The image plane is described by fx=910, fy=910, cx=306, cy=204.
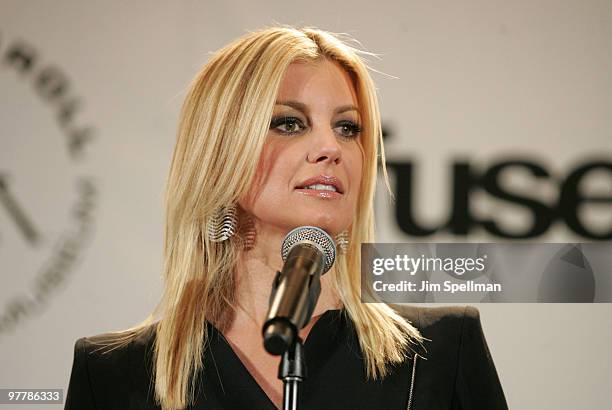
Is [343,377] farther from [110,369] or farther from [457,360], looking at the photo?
[110,369]

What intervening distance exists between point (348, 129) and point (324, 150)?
0.50ft

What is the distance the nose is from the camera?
157 centimetres

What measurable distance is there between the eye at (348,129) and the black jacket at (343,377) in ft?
1.10

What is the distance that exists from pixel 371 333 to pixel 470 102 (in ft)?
2.78

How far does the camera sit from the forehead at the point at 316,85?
1645mm

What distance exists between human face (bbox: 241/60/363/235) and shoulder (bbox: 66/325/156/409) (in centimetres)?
33

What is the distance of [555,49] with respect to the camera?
2283mm

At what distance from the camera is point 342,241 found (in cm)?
171

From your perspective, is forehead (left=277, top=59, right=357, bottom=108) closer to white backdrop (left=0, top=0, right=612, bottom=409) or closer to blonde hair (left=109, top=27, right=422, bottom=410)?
blonde hair (left=109, top=27, right=422, bottom=410)

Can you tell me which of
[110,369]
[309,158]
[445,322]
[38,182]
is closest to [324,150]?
[309,158]

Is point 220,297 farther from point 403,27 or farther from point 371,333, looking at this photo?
point 403,27

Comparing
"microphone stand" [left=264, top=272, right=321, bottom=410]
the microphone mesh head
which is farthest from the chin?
"microphone stand" [left=264, top=272, right=321, bottom=410]

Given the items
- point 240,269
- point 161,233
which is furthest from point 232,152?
point 161,233

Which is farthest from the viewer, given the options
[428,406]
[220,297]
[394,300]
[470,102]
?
[470,102]
